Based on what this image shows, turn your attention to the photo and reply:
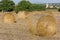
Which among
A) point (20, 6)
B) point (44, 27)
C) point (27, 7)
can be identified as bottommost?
point (27, 7)

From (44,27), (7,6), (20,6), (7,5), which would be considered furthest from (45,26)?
(7,5)

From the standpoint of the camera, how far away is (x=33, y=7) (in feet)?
120

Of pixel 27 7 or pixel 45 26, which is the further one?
pixel 27 7

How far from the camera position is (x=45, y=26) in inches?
392

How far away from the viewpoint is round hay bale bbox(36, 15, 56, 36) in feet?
32.2

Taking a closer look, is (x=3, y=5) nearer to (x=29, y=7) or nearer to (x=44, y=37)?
(x=29, y=7)

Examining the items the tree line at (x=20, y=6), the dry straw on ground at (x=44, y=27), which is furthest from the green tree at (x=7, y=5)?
the dry straw on ground at (x=44, y=27)

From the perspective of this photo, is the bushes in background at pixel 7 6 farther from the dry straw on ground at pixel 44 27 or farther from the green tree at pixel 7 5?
the dry straw on ground at pixel 44 27

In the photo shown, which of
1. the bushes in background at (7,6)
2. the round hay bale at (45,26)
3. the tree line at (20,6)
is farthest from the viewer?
the bushes in background at (7,6)

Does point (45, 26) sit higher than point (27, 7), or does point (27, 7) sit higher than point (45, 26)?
point (45, 26)

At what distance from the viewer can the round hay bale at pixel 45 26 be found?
9800mm

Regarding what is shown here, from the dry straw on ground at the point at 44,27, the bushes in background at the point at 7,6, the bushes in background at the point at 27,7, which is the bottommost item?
the bushes in background at the point at 7,6

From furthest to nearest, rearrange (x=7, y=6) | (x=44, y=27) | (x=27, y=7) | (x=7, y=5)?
(x=7, y=5) < (x=7, y=6) < (x=27, y=7) < (x=44, y=27)

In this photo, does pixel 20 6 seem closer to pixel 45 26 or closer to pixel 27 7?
pixel 27 7
